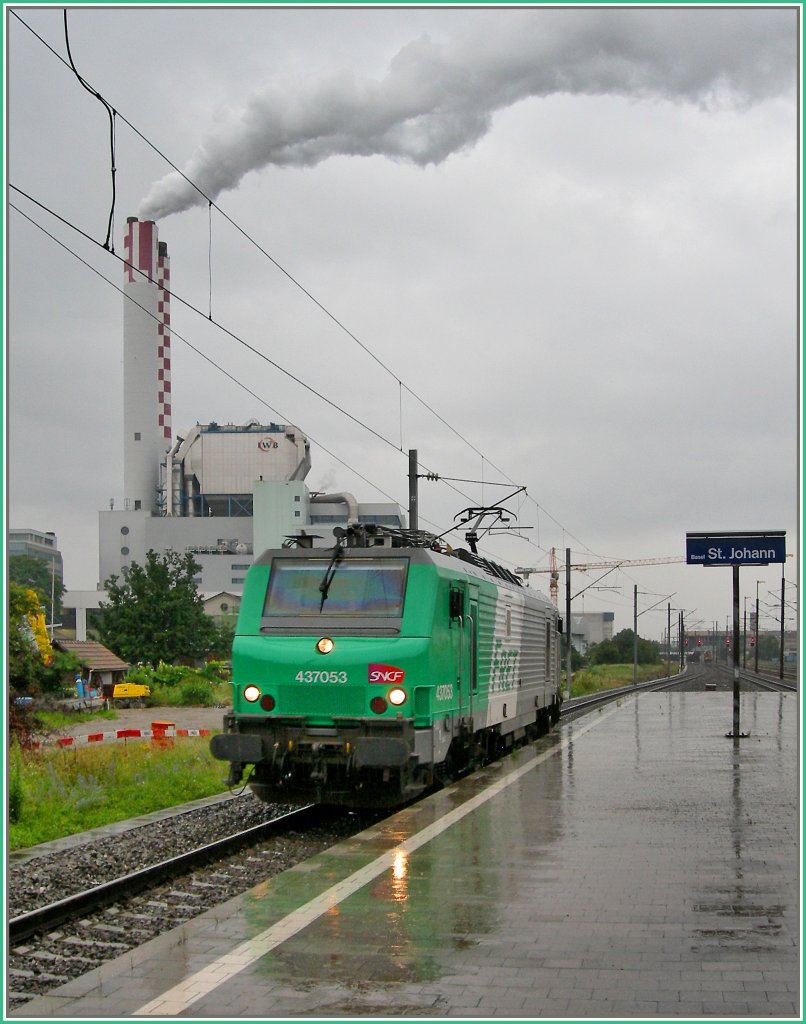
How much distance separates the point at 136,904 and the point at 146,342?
81264 millimetres

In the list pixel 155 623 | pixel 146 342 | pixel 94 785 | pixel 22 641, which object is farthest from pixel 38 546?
pixel 94 785

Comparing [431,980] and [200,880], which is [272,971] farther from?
[200,880]

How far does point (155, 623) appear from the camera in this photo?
6612cm

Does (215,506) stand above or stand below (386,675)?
above

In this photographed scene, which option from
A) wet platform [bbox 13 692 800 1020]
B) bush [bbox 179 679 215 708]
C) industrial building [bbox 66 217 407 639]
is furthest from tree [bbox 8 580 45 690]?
industrial building [bbox 66 217 407 639]

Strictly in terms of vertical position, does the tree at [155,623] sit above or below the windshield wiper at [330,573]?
below

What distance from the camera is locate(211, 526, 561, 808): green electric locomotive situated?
1282 centimetres

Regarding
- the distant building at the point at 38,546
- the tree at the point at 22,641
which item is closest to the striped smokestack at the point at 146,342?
the distant building at the point at 38,546

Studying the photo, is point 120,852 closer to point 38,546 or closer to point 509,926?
point 509,926

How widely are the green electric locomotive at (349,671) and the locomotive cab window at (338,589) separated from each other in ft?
0.04

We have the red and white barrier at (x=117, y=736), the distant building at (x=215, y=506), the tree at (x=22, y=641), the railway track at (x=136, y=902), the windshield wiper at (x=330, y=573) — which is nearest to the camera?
the railway track at (x=136, y=902)

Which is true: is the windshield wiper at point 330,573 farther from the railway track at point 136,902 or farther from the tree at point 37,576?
the tree at point 37,576

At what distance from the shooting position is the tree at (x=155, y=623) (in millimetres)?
65812

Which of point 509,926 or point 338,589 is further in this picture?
point 338,589
